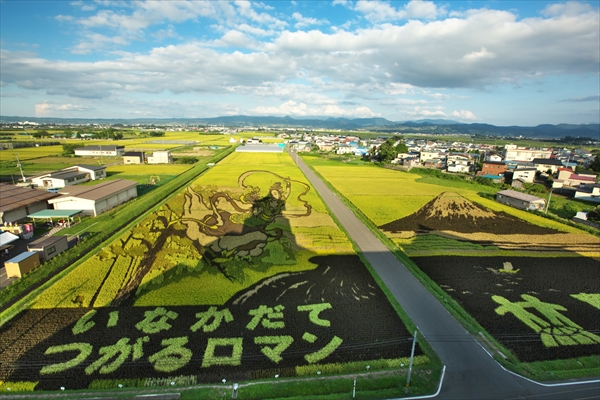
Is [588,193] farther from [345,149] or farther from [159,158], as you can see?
[159,158]

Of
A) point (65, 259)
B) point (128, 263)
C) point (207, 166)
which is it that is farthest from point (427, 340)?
point (207, 166)

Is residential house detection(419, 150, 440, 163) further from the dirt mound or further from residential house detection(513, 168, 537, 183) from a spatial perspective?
the dirt mound

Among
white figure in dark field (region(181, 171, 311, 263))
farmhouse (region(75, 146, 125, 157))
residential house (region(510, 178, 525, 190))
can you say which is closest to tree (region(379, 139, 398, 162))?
residential house (region(510, 178, 525, 190))

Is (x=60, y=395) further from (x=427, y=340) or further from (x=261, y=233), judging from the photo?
(x=261, y=233)

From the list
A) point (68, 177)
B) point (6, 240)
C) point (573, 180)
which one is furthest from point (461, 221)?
point (68, 177)

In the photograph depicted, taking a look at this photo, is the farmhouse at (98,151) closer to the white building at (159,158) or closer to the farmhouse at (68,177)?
the white building at (159,158)

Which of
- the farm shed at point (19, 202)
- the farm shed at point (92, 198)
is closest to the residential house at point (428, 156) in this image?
the farm shed at point (92, 198)
